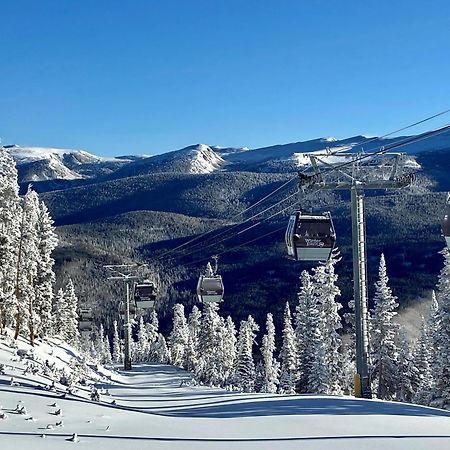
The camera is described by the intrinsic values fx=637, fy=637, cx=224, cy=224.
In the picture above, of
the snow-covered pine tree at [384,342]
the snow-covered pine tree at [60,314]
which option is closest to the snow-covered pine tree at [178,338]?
the snow-covered pine tree at [60,314]

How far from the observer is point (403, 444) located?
8.38 metres

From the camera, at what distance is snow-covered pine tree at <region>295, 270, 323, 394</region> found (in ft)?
130

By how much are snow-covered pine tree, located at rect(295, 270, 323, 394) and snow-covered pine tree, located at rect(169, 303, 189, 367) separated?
4326 cm

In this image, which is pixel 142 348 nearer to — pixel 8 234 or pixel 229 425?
pixel 8 234

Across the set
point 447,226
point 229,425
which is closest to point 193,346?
point 229,425

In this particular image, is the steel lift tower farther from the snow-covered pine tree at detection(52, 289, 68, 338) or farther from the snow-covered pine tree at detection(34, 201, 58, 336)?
the snow-covered pine tree at detection(52, 289, 68, 338)

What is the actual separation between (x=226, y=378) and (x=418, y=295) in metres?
149

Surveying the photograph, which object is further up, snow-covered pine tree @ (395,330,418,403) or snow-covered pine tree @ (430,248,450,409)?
snow-covered pine tree @ (430,248,450,409)

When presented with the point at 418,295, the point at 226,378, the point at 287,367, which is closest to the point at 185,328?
the point at 226,378

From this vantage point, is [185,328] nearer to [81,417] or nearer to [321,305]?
[321,305]

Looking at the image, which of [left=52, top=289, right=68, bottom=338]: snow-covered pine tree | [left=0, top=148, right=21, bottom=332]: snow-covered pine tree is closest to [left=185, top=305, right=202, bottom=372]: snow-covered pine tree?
[left=52, top=289, right=68, bottom=338]: snow-covered pine tree

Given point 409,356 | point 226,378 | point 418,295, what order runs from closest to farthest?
point 409,356 < point 226,378 < point 418,295

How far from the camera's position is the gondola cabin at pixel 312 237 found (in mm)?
16953

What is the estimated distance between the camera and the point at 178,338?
87938 millimetres
